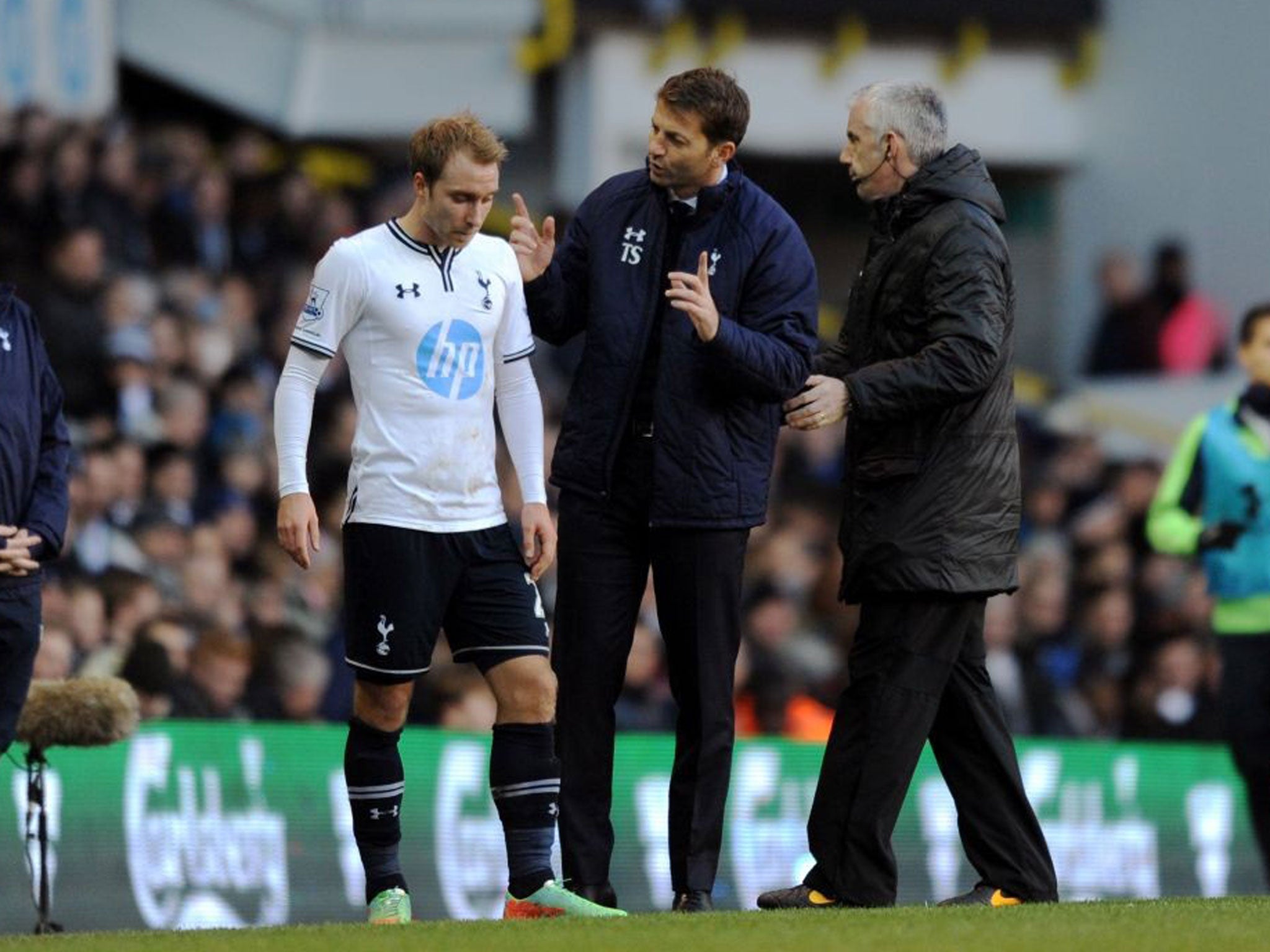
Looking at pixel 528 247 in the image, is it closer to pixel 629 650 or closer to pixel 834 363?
pixel 834 363

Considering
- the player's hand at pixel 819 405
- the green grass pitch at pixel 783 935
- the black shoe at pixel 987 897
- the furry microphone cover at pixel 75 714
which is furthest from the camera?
the furry microphone cover at pixel 75 714

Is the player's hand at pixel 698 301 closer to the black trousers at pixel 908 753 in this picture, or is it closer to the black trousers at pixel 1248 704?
the black trousers at pixel 908 753

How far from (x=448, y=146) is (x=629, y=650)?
1638 millimetres

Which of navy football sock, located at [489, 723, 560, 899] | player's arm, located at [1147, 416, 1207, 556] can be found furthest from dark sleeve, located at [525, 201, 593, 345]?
player's arm, located at [1147, 416, 1207, 556]

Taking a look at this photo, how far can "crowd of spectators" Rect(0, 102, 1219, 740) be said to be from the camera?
1318 centimetres

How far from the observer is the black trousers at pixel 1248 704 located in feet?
37.1

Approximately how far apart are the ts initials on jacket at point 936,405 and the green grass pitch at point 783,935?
1.04m

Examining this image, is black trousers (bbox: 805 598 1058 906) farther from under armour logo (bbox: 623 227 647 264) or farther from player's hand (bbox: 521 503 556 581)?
under armour logo (bbox: 623 227 647 264)

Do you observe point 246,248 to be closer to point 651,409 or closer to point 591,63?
point 591,63

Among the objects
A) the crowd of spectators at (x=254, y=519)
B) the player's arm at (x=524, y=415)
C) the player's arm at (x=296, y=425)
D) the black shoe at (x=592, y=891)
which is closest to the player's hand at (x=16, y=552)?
the player's arm at (x=296, y=425)

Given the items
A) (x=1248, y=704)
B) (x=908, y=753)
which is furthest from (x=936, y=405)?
(x=1248, y=704)

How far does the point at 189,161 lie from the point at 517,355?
30.0ft

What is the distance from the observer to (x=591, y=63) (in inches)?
815

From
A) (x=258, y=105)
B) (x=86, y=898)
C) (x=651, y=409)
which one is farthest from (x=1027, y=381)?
(x=651, y=409)
